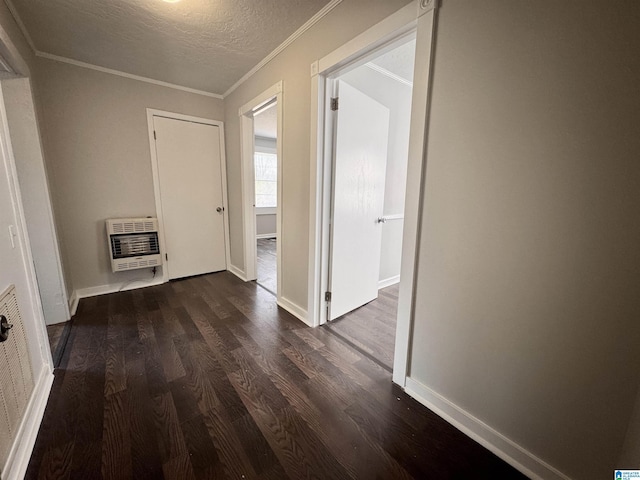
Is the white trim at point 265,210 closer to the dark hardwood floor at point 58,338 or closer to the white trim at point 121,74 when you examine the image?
the white trim at point 121,74

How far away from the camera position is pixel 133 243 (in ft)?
9.57

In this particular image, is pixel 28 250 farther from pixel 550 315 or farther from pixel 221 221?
pixel 550 315

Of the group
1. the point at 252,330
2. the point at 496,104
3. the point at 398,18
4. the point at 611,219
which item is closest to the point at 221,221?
the point at 252,330

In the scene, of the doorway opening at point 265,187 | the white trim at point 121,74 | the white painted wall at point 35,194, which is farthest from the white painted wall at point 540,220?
the doorway opening at point 265,187

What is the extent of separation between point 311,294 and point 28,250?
184cm

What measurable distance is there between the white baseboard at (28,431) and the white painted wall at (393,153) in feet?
9.61

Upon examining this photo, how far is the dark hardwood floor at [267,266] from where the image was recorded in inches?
129

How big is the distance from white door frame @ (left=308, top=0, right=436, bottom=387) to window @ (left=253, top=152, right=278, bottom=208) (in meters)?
4.67

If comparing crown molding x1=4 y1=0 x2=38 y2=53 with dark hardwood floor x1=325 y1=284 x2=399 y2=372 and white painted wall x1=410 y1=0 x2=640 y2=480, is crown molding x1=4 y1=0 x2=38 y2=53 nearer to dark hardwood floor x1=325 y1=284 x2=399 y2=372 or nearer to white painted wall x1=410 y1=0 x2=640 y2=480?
white painted wall x1=410 y1=0 x2=640 y2=480

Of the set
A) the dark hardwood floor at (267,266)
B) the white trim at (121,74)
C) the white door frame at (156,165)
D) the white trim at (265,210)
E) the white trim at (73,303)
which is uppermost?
the white trim at (121,74)

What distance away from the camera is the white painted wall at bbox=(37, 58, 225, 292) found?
2.49 metres

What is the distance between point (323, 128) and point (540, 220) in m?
1.49

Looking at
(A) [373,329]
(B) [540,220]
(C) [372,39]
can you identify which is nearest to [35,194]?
(C) [372,39]

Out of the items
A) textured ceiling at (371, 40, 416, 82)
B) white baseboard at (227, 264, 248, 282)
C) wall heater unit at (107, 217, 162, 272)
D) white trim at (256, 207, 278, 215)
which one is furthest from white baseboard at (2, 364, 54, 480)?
white trim at (256, 207, 278, 215)
